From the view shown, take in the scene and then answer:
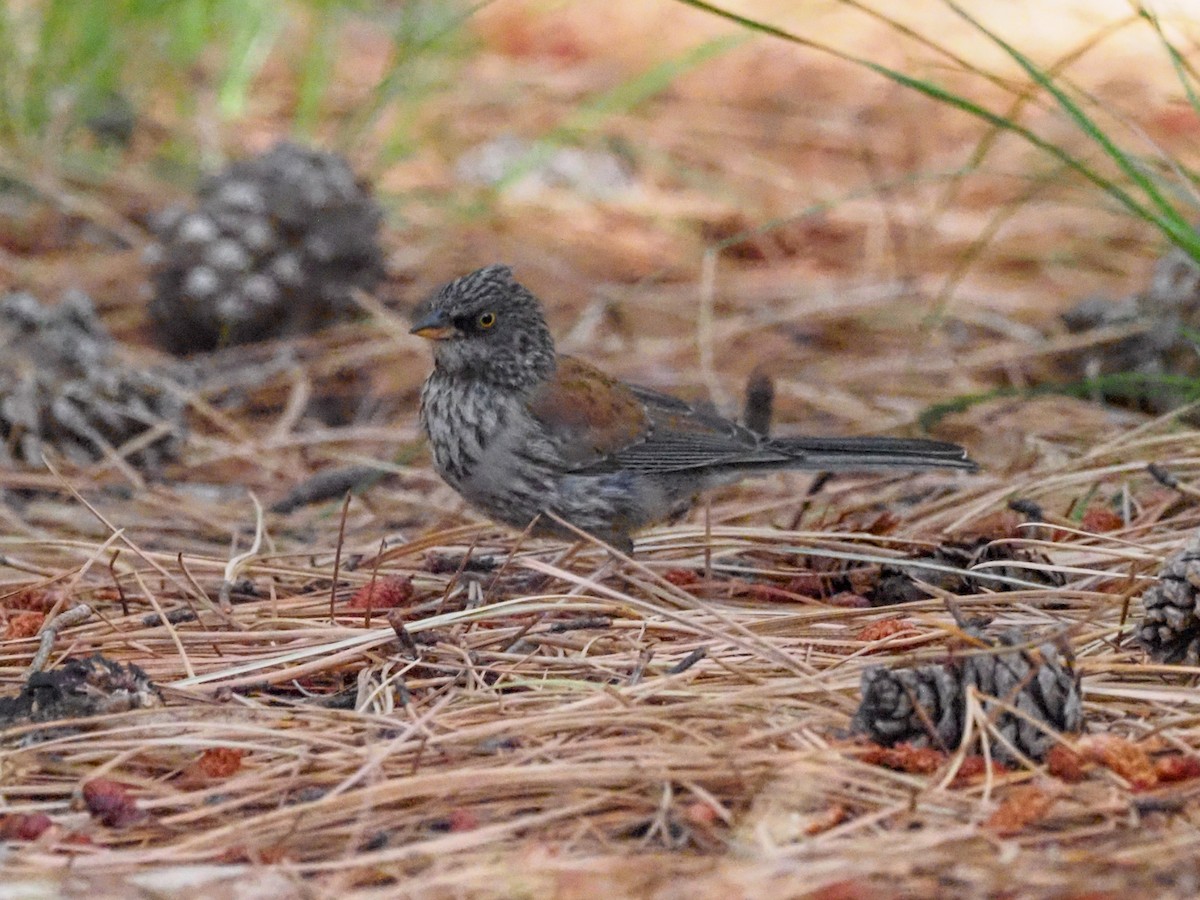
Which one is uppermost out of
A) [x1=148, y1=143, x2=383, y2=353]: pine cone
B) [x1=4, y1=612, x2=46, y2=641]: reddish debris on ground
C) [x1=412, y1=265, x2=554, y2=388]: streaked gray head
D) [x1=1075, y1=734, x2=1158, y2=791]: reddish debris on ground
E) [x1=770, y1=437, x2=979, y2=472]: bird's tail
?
[x1=148, y1=143, x2=383, y2=353]: pine cone

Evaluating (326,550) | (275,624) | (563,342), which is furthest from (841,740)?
(563,342)

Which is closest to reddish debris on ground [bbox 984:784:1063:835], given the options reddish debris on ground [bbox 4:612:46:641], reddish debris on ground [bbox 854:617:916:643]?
reddish debris on ground [bbox 854:617:916:643]

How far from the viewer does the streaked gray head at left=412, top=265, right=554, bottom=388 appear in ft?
14.0

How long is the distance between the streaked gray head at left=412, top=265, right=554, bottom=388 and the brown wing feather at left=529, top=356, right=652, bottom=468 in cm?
9

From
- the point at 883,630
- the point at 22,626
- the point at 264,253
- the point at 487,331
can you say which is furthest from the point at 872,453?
the point at 264,253

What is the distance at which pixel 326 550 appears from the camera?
4059 mm

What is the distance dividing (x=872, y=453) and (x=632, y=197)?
3561mm

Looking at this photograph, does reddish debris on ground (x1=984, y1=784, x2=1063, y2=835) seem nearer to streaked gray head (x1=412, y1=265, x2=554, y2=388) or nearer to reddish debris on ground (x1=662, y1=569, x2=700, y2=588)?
reddish debris on ground (x1=662, y1=569, x2=700, y2=588)

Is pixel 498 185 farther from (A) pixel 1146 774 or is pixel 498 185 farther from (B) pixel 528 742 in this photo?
(A) pixel 1146 774

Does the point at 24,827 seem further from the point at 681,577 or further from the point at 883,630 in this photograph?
the point at 681,577

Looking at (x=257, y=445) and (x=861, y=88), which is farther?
(x=861, y=88)

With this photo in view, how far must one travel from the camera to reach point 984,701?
8.88 ft

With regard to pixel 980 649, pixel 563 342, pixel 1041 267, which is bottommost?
pixel 980 649

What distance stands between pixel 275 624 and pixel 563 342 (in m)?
2.73
